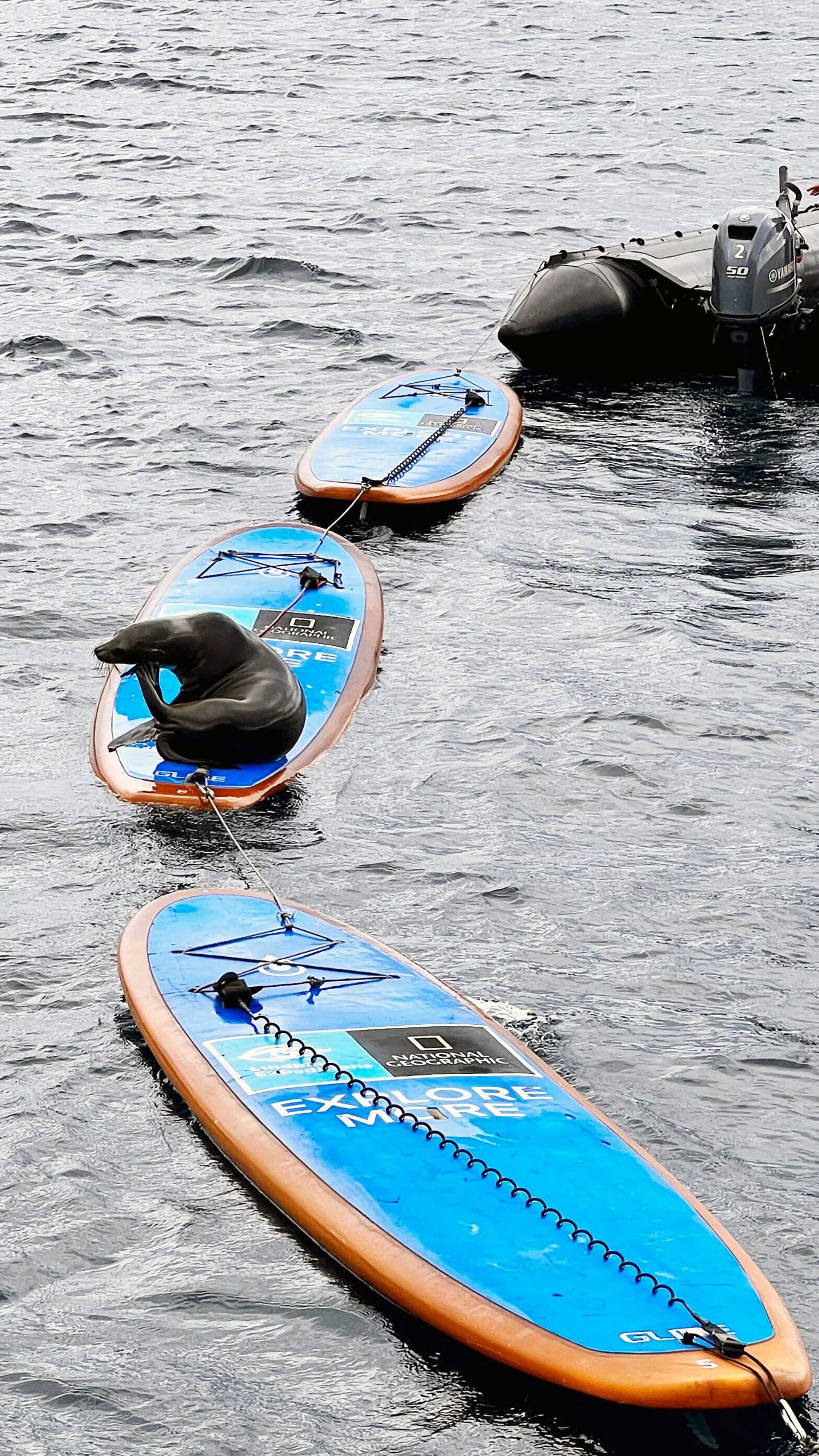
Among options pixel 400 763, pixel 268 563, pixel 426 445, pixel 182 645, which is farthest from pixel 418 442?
pixel 182 645

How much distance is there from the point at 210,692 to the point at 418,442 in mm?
5690

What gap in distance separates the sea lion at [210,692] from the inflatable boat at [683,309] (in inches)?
325

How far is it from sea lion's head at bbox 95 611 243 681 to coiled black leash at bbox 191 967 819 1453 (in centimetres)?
230

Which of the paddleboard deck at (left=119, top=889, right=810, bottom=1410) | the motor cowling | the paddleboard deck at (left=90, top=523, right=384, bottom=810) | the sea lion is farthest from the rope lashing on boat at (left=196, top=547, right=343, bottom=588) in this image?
the motor cowling

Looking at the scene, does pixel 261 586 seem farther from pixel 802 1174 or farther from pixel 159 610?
pixel 802 1174

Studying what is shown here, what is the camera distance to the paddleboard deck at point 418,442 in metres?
15.1

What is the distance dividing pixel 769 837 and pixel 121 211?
17740mm

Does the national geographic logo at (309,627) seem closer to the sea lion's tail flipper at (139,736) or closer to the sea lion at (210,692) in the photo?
the sea lion at (210,692)

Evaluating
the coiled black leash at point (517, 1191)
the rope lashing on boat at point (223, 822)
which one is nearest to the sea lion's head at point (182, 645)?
the rope lashing on boat at point (223, 822)

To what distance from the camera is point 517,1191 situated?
7.21 m

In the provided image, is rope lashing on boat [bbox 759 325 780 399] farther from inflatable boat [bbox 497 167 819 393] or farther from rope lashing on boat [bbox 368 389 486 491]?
rope lashing on boat [bbox 368 389 486 491]

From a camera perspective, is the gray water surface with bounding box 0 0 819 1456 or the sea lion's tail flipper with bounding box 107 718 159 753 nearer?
the gray water surface with bounding box 0 0 819 1456

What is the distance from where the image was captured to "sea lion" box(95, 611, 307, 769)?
35.2 ft

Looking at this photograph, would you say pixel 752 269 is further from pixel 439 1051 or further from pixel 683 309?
pixel 439 1051
